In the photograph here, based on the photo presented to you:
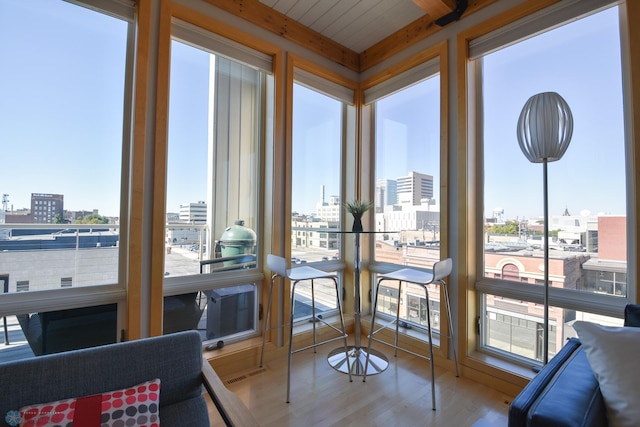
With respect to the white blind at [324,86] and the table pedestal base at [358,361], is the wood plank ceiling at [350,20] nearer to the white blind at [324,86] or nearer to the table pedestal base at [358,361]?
the white blind at [324,86]

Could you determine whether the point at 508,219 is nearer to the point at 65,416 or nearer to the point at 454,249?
the point at 454,249

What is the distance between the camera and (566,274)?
1934 millimetres

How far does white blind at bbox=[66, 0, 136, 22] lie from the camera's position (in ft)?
5.97

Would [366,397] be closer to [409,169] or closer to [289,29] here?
[409,169]

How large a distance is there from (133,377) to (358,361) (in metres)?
1.70

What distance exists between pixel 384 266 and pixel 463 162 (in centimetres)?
125

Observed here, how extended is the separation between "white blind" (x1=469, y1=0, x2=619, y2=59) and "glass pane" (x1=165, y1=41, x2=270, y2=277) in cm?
174

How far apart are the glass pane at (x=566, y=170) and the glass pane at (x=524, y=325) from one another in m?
0.17

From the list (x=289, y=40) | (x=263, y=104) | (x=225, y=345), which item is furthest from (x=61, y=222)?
(x=289, y=40)

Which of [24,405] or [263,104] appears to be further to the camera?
[263,104]

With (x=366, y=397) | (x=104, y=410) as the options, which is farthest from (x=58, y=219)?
(x=366, y=397)

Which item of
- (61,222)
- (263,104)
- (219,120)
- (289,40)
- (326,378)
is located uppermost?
(289,40)

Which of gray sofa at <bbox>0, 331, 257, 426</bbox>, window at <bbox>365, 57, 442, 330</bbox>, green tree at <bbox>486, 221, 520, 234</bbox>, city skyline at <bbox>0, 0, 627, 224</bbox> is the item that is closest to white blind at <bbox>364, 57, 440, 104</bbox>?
window at <bbox>365, 57, 442, 330</bbox>

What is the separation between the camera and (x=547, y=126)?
162 centimetres
